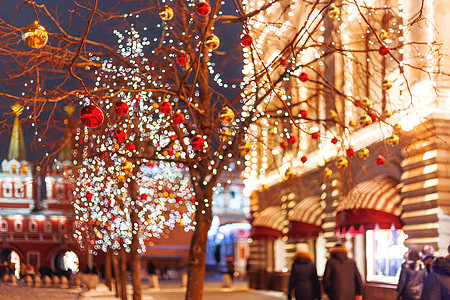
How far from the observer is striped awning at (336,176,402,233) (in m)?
18.2

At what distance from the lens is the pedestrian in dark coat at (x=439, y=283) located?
7.73 m

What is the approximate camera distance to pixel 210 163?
45.3 ft

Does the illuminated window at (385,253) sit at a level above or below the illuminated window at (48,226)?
below

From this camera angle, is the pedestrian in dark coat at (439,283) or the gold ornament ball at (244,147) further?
the gold ornament ball at (244,147)

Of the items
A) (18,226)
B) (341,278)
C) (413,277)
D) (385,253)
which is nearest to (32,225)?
(18,226)

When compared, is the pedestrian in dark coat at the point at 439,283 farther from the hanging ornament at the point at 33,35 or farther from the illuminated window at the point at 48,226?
the illuminated window at the point at 48,226

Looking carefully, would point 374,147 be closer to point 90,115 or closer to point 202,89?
point 202,89

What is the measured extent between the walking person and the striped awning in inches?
396

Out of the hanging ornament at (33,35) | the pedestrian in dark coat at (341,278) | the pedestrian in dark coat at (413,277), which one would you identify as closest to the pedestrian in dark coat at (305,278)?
the pedestrian in dark coat at (341,278)

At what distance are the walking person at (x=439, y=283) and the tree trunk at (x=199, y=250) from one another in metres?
5.82

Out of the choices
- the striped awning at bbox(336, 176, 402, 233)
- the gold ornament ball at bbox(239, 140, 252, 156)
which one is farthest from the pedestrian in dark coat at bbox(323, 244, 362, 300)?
the striped awning at bbox(336, 176, 402, 233)

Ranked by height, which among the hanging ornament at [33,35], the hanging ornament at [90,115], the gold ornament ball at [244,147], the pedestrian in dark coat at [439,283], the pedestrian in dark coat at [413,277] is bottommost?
the pedestrian in dark coat at [413,277]

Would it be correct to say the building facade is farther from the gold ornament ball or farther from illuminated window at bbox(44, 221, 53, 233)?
illuminated window at bbox(44, 221, 53, 233)

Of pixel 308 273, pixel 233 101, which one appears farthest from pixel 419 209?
pixel 233 101
